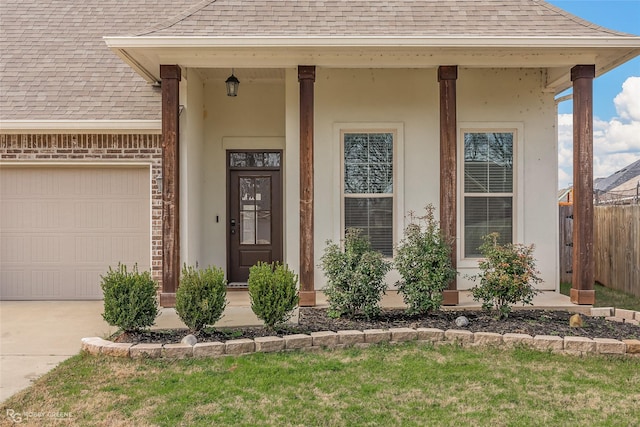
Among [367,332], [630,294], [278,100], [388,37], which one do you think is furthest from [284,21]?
[630,294]

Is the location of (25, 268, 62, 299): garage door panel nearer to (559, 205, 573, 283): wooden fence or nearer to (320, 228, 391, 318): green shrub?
(320, 228, 391, 318): green shrub

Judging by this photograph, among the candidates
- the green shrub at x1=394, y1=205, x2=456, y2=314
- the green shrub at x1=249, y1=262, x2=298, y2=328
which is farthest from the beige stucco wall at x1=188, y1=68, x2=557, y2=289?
the green shrub at x1=249, y1=262, x2=298, y2=328

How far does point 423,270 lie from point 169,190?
10.9 feet

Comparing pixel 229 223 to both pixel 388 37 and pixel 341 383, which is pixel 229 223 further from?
pixel 341 383

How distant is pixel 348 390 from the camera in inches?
167

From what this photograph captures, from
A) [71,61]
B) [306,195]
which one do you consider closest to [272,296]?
[306,195]

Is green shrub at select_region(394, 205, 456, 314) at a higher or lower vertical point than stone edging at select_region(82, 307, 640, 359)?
higher

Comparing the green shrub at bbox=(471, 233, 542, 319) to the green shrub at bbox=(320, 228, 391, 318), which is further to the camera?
the green shrub at bbox=(320, 228, 391, 318)

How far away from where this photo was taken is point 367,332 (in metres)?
5.47

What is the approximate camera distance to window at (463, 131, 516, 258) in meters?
8.05

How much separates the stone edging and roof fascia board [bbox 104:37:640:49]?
3.38m

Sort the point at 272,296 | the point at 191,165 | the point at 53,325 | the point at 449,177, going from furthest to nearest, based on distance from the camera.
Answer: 1. the point at 191,165
2. the point at 449,177
3. the point at 53,325
4. the point at 272,296

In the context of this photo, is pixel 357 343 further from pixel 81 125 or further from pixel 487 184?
pixel 81 125

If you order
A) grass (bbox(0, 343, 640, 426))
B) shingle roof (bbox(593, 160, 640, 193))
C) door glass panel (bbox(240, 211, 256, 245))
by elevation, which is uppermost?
shingle roof (bbox(593, 160, 640, 193))
